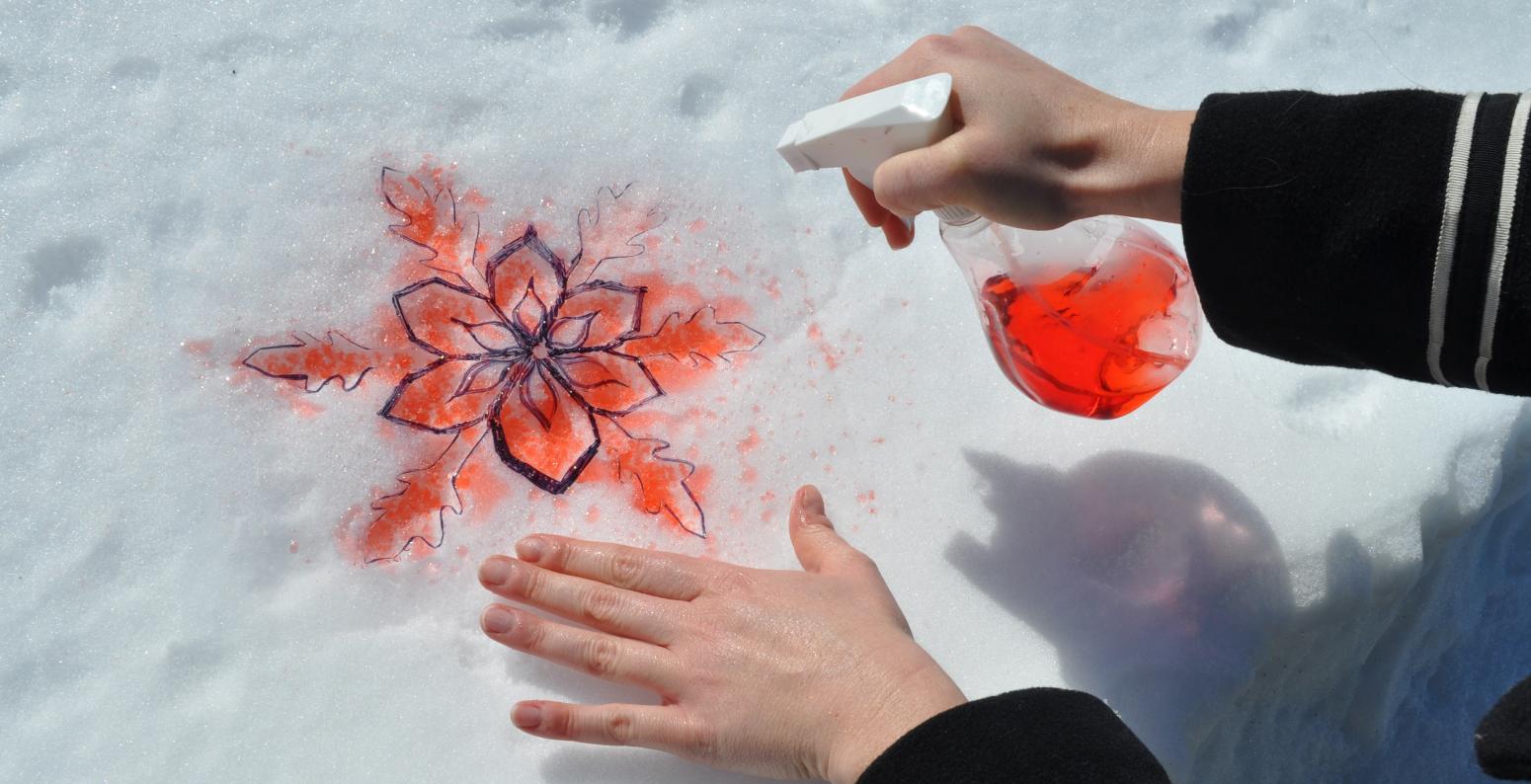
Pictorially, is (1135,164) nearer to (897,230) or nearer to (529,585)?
(897,230)

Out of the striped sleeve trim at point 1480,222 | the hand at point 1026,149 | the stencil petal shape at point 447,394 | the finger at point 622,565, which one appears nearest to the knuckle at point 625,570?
the finger at point 622,565

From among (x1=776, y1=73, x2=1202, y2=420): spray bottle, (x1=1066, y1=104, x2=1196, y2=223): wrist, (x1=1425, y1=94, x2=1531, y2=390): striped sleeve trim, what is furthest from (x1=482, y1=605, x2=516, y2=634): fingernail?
(x1=1425, y1=94, x2=1531, y2=390): striped sleeve trim

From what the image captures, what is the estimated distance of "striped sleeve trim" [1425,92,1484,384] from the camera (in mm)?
875

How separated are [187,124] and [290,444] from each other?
1.49 feet

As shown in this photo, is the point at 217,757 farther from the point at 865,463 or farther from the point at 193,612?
the point at 865,463

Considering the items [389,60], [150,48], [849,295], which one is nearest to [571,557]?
[849,295]

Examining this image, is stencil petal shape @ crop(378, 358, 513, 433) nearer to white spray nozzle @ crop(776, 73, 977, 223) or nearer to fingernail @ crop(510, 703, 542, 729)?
fingernail @ crop(510, 703, 542, 729)

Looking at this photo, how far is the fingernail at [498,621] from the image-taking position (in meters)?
1.17

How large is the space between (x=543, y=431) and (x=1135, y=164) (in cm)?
74

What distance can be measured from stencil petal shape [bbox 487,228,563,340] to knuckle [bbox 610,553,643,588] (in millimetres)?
307

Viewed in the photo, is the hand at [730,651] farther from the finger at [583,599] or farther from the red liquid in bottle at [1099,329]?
the red liquid in bottle at [1099,329]

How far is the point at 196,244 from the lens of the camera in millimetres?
1330

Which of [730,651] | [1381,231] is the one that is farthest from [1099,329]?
[730,651]

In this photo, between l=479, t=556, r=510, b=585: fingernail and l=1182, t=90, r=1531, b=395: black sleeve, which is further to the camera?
l=479, t=556, r=510, b=585: fingernail
